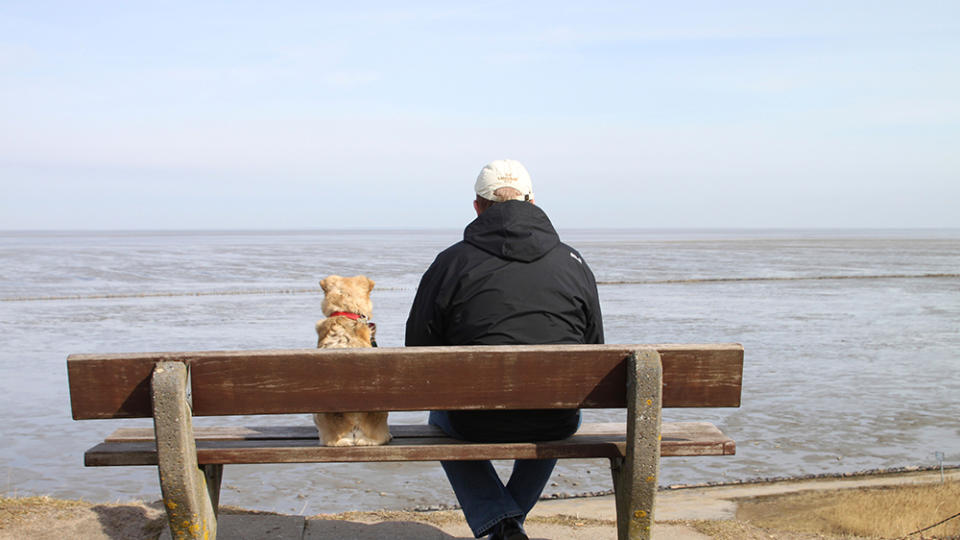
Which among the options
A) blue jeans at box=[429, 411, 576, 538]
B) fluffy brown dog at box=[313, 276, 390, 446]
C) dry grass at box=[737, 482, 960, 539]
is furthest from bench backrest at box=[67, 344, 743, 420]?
dry grass at box=[737, 482, 960, 539]

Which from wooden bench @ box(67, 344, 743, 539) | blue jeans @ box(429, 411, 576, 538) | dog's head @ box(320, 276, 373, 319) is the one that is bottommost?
blue jeans @ box(429, 411, 576, 538)

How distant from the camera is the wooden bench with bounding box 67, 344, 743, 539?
3.09 metres

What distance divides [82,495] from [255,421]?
2.07 m

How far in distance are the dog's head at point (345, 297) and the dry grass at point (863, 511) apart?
115 inches

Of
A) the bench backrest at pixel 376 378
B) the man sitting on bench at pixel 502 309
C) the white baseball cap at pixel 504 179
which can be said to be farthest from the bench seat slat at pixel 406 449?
the white baseball cap at pixel 504 179

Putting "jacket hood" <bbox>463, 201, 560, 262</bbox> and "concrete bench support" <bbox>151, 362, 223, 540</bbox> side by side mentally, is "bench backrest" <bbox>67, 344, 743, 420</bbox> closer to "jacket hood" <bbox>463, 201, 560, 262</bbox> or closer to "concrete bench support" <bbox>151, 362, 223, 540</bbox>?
"concrete bench support" <bbox>151, 362, 223, 540</bbox>

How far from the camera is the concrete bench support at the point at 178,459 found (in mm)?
3027

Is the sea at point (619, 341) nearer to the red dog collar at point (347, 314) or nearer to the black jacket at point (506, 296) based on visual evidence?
the red dog collar at point (347, 314)

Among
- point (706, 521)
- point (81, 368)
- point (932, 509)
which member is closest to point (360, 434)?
point (81, 368)

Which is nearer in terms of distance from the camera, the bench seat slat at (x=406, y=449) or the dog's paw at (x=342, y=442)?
the bench seat slat at (x=406, y=449)

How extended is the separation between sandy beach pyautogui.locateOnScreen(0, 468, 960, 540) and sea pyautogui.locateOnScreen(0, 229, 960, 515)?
60cm

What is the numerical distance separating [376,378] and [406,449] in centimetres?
38

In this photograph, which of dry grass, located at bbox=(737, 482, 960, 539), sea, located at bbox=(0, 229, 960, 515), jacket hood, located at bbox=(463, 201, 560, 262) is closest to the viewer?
jacket hood, located at bbox=(463, 201, 560, 262)

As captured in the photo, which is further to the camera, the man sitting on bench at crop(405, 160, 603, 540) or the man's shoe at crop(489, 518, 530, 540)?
the man's shoe at crop(489, 518, 530, 540)
